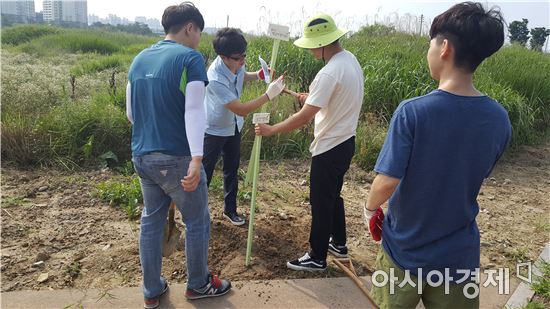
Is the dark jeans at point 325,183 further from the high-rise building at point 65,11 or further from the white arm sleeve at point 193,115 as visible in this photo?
the high-rise building at point 65,11

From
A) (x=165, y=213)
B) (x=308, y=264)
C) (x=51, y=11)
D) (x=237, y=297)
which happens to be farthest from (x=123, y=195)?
(x=51, y=11)

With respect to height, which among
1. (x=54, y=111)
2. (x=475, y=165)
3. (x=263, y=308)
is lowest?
(x=263, y=308)

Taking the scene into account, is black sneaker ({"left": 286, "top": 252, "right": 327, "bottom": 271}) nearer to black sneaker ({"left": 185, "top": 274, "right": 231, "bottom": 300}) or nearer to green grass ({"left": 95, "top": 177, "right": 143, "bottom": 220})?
black sneaker ({"left": 185, "top": 274, "right": 231, "bottom": 300})

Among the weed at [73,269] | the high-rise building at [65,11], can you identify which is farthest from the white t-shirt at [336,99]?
the high-rise building at [65,11]

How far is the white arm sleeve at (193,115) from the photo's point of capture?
6.91ft

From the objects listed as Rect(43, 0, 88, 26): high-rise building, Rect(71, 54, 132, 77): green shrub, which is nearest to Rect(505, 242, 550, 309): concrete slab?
Rect(71, 54, 132, 77): green shrub

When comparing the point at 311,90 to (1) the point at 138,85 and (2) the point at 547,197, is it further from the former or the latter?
(2) the point at 547,197

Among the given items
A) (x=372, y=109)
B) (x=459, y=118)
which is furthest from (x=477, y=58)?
(x=372, y=109)

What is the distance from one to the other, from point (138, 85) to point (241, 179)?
253 cm

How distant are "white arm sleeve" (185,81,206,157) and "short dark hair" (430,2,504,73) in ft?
3.92

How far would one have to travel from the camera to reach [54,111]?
5.01m

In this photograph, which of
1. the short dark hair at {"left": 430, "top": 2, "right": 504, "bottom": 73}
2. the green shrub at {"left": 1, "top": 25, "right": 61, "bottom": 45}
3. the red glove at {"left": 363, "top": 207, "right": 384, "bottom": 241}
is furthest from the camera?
the green shrub at {"left": 1, "top": 25, "right": 61, "bottom": 45}

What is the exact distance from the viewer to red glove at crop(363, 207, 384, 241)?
1767 mm

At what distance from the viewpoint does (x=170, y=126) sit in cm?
217
